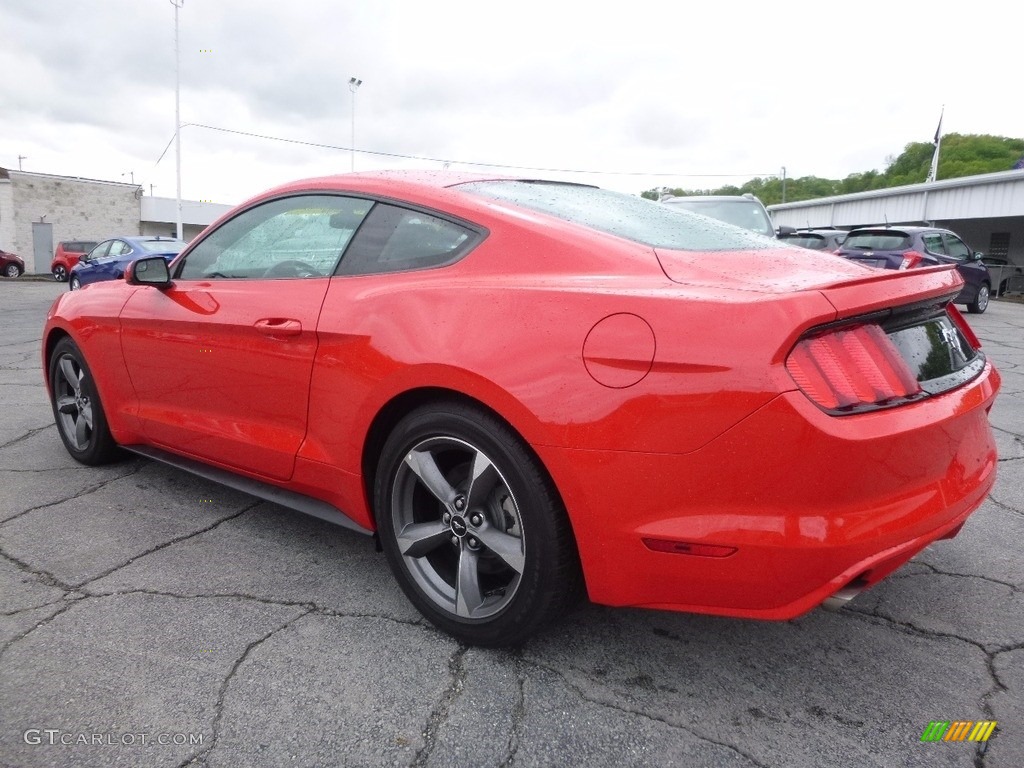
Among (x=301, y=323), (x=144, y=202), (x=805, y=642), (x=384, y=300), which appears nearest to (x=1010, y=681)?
(x=805, y=642)

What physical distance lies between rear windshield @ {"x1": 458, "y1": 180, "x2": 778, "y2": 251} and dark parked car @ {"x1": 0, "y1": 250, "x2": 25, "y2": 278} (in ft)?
110

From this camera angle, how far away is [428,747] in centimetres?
184

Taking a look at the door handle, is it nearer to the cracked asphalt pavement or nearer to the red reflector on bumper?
the cracked asphalt pavement

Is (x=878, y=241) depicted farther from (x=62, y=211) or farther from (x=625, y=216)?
(x=62, y=211)

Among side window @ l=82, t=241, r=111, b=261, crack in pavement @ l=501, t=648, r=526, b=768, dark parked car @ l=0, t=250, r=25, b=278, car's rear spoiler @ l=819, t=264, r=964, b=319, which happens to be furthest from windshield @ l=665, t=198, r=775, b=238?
dark parked car @ l=0, t=250, r=25, b=278

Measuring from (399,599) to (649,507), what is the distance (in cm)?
112

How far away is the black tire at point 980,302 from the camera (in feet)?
47.1

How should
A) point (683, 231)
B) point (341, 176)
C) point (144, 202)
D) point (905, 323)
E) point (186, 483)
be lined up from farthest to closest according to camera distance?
point (144, 202), point (186, 483), point (341, 176), point (683, 231), point (905, 323)

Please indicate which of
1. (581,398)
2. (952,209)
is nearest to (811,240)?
(581,398)

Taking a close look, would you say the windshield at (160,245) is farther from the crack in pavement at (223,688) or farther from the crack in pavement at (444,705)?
the crack in pavement at (444,705)

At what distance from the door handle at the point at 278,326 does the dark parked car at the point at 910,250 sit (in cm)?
998

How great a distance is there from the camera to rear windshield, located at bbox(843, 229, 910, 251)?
11.9 metres

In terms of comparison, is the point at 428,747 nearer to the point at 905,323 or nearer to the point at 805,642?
the point at 805,642

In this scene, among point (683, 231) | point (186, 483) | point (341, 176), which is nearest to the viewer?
point (683, 231)
